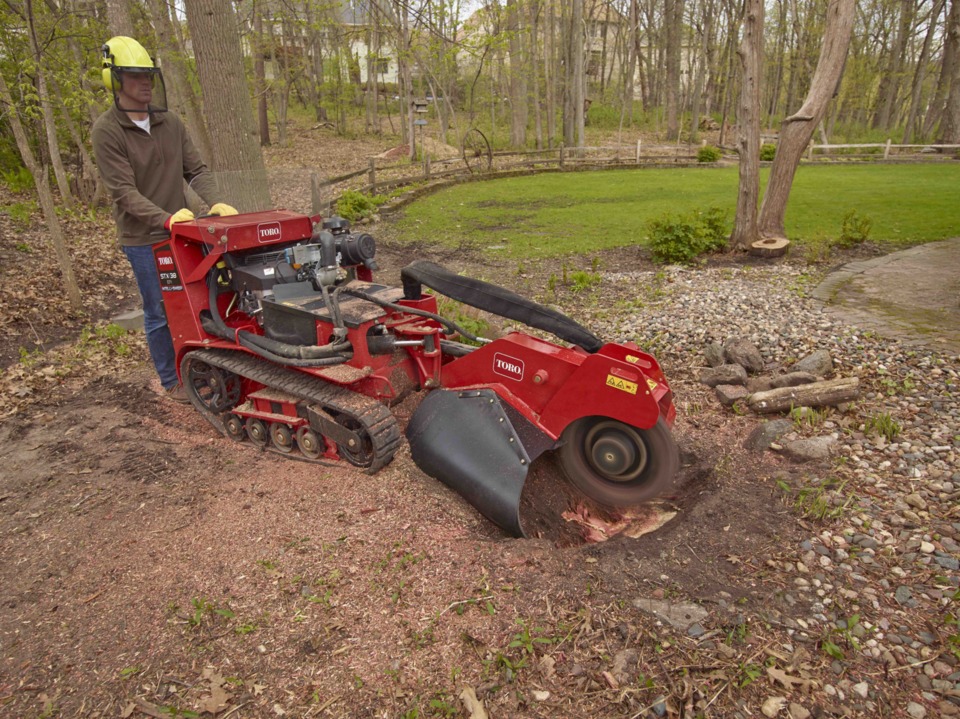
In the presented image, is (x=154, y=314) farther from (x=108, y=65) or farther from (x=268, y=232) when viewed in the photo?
(x=108, y=65)

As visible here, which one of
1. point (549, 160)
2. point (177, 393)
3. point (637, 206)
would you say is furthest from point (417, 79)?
point (177, 393)

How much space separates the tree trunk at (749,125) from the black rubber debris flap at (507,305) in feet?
22.3

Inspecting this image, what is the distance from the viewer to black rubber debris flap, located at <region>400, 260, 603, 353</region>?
12.7 ft

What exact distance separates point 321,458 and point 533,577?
1.91 metres

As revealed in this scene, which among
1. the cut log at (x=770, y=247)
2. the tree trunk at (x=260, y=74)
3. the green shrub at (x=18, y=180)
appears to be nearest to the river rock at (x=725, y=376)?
the cut log at (x=770, y=247)

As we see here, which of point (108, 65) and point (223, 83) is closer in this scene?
point (108, 65)

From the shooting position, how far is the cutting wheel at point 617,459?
11.7 feet

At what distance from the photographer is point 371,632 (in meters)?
2.95

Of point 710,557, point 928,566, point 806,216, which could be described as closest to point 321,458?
point 710,557

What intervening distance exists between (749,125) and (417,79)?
22.1 metres

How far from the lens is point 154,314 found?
5.32 metres

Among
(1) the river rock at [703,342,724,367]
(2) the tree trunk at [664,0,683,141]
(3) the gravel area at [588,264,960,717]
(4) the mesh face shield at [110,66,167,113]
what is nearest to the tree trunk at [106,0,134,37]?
(4) the mesh face shield at [110,66,167,113]

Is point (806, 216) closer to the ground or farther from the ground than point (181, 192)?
closer to the ground

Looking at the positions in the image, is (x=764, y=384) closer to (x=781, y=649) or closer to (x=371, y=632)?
(x=781, y=649)
